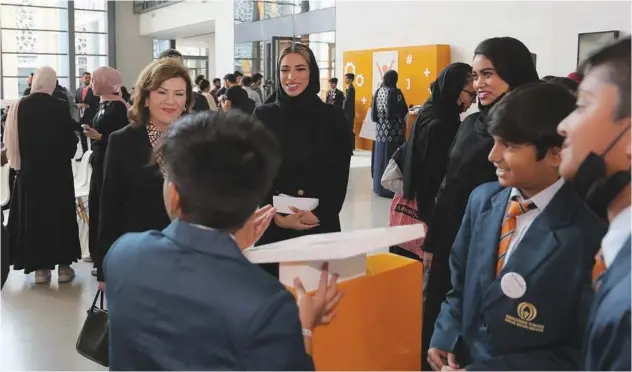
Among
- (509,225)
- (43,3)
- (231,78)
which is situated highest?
(43,3)

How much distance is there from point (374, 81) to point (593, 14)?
4679mm

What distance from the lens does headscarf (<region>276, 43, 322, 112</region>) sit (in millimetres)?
2729

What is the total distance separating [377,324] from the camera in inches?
54.3

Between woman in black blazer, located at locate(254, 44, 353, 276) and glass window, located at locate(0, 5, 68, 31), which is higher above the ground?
glass window, located at locate(0, 5, 68, 31)

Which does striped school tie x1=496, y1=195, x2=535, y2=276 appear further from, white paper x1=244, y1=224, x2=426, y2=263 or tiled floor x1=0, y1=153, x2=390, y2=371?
tiled floor x1=0, y1=153, x2=390, y2=371

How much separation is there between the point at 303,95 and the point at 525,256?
1605 mm

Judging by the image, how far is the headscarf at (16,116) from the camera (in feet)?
13.4

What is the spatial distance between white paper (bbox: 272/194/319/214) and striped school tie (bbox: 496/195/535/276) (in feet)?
3.94

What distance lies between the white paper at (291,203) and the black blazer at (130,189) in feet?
1.52

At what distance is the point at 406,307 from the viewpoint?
1461mm

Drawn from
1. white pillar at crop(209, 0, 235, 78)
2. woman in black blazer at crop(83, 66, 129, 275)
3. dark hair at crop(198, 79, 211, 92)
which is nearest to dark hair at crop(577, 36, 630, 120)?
woman in black blazer at crop(83, 66, 129, 275)

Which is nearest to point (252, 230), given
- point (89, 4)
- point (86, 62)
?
A: point (89, 4)

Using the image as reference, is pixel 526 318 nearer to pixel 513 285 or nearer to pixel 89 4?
pixel 513 285

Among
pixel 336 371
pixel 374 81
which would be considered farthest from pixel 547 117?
pixel 374 81
